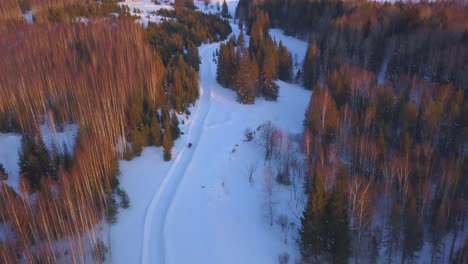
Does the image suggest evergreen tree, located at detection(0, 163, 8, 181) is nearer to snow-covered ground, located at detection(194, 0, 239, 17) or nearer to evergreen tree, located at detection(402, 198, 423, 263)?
evergreen tree, located at detection(402, 198, 423, 263)

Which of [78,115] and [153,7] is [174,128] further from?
[153,7]

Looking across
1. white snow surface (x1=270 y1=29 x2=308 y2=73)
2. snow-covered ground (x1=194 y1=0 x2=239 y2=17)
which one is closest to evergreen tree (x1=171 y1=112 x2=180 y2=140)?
white snow surface (x1=270 y1=29 x2=308 y2=73)

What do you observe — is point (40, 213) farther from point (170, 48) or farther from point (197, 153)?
point (170, 48)

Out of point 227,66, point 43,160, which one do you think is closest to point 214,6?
point 227,66

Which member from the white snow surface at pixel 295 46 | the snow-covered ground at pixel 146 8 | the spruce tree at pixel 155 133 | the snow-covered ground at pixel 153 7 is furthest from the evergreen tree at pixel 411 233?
the snow-covered ground at pixel 146 8

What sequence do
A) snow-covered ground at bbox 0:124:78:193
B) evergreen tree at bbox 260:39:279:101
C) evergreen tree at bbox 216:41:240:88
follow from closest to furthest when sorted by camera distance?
snow-covered ground at bbox 0:124:78:193, evergreen tree at bbox 260:39:279:101, evergreen tree at bbox 216:41:240:88

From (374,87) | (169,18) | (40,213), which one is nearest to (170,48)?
(169,18)

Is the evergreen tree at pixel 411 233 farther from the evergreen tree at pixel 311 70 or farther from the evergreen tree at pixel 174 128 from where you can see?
the evergreen tree at pixel 311 70
